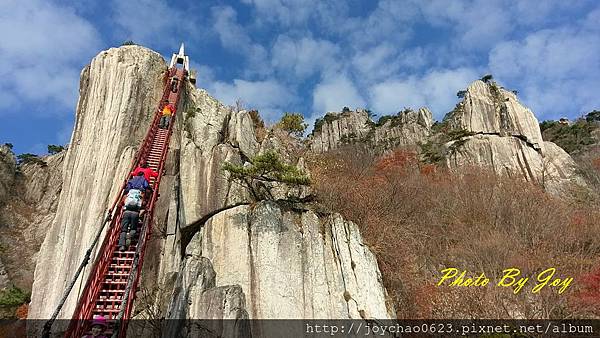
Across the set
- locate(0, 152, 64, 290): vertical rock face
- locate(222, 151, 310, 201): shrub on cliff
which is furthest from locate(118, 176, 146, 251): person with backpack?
locate(0, 152, 64, 290): vertical rock face

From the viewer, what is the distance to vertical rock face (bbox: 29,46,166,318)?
13172 mm

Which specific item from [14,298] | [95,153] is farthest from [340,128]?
[95,153]

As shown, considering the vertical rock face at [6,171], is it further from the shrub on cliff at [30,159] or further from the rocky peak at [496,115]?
the rocky peak at [496,115]

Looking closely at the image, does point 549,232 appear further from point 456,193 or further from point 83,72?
point 83,72

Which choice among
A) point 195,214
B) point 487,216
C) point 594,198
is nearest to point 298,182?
point 195,214

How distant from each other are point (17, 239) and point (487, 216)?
32.8 metres

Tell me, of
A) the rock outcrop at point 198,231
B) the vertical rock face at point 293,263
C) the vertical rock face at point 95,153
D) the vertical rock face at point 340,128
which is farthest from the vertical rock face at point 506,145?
the vertical rock face at point 95,153

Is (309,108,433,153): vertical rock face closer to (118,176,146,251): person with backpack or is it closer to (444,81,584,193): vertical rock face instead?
(444,81,584,193): vertical rock face

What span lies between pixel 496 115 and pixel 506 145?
4619mm

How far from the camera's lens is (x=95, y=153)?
50.6 ft

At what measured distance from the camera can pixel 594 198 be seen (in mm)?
26047

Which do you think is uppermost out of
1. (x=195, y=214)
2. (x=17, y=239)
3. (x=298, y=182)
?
(x=17, y=239)

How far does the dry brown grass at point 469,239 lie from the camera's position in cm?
1270

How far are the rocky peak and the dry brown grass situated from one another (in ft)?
36.4
